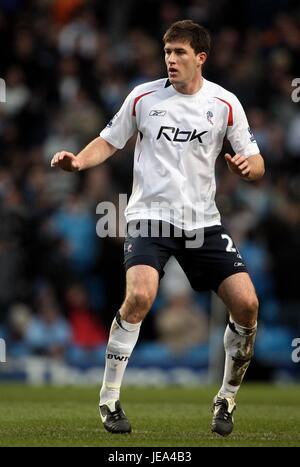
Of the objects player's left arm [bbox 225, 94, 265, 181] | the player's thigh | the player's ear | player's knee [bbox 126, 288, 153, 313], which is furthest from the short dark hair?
player's knee [bbox 126, 288, 153, 313]

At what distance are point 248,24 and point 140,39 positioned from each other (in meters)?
1.71

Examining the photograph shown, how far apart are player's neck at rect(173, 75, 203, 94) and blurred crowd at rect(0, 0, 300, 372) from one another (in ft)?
23.8

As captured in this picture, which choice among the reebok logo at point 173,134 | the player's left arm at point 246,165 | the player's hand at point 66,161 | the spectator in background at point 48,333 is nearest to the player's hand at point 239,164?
the player's left arm at point 246,165

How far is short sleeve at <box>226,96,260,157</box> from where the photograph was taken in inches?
320

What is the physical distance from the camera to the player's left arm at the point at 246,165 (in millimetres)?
7730

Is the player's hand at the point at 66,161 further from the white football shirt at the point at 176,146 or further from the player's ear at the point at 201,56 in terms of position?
the player's ear at the point at 201,56

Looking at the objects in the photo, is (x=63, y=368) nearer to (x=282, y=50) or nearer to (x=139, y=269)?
(x=282, y=50)

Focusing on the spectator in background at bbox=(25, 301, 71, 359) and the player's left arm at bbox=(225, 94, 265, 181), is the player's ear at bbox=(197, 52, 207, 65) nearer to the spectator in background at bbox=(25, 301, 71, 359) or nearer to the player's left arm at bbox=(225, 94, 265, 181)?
the player's left arm at bbox=(225, 94, 265, 181)

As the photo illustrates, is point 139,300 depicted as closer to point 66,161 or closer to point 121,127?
point 66,161

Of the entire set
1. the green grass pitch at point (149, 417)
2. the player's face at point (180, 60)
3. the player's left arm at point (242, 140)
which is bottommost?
the green grass pitch at point (149, 417)

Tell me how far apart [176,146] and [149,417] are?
7.86ft

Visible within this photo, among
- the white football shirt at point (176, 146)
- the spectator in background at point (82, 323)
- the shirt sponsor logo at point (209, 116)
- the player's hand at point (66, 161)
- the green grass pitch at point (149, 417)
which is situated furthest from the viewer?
the spectator in background at point (82, 323)

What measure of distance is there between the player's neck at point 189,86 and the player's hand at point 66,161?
89 cm

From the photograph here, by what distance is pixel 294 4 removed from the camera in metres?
18.7
